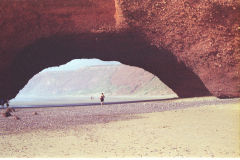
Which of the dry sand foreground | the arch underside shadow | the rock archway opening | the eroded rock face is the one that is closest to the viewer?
the dry sand foreground

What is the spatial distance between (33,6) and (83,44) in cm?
440

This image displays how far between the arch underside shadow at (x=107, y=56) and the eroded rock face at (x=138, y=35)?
7cm

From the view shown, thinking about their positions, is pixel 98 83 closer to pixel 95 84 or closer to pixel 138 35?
pixel 95 84

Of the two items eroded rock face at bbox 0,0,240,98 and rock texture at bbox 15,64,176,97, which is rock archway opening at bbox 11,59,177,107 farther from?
eroded rock face at bbox 0,0,240,98

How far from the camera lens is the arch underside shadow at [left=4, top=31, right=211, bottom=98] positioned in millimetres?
21173

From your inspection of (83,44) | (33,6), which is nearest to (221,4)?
(83,44)

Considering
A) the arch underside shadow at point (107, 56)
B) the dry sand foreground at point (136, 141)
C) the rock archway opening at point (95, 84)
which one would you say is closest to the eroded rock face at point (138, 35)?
A: the arch underside shadow at point (107, 56)

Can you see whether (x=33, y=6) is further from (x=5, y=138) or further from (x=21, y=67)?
(x=5, y=138)

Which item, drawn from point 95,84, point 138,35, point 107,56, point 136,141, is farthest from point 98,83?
point 136,141

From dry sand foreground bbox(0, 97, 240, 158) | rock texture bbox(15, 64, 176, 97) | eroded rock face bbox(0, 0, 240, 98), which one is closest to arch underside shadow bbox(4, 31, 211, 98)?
eroded rock face bbox(0, 0, 240, 98)

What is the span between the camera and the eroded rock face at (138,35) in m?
18.0

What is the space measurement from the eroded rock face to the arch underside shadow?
0.22ft

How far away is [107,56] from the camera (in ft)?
82.4

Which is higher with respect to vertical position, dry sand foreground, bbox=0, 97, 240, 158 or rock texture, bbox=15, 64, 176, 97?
rock texture, bbox=15, 64, 176, 97
